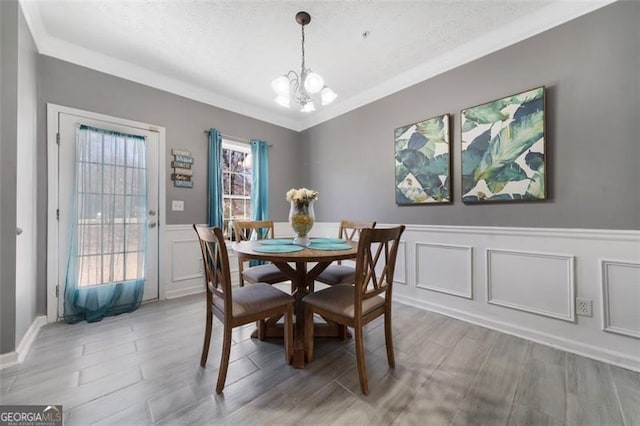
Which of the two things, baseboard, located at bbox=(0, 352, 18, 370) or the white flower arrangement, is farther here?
the white flower arrangement

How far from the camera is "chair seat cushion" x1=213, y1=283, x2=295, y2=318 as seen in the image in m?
1.43

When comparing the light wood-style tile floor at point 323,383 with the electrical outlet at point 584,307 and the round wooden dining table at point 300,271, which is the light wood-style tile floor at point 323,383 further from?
the electrical outlet at point 584,307

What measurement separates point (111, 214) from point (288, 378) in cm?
243

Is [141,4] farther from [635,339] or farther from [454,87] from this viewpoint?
[635,339]

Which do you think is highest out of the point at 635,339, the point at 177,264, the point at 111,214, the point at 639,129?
the point at 639,129

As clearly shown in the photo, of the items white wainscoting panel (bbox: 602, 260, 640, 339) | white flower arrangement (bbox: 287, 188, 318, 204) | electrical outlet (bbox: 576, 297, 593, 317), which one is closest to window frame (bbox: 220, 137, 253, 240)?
white flower arrangement (bbox: 287, 188, 318, 204)

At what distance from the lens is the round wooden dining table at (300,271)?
1.46 meters

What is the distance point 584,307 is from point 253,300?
2.41m

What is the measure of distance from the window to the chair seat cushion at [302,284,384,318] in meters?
2.26

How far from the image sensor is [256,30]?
211 centimetres

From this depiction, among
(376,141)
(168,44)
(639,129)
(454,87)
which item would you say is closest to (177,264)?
(168,44)

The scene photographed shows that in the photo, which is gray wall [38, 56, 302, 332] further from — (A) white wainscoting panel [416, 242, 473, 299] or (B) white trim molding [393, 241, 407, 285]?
(A) white wainscoting panel [416, 242, 473, 299]

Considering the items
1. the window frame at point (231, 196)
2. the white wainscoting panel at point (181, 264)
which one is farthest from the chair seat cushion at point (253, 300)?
the window frame at point (231, 196)

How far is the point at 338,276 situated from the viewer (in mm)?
2113
